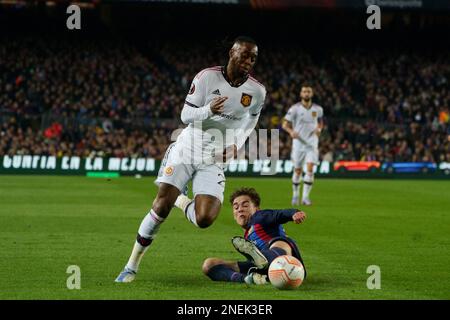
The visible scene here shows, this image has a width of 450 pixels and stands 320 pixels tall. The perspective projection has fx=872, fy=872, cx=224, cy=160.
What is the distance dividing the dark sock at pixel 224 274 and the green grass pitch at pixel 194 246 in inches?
3.9

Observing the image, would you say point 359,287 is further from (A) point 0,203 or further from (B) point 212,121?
(A) point 0,203

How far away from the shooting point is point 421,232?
14648 mm

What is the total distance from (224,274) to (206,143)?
1.48 m

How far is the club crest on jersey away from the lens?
946cm

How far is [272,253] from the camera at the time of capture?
8.73 m

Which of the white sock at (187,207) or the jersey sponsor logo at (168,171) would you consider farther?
the white sock at (187,207)

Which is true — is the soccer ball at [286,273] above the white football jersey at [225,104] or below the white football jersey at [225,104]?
below

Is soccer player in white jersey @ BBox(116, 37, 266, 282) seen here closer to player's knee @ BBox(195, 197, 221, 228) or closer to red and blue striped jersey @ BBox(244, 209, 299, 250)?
player's knee @ BBox(195, 197, 221, 228)

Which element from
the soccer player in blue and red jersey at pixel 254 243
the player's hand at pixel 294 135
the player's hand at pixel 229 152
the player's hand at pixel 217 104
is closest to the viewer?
the soccer player in blue and red jersey at pixel 254 243

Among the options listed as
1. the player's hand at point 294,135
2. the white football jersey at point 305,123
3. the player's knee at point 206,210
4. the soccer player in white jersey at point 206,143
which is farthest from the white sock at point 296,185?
the player's knee at point 206,210

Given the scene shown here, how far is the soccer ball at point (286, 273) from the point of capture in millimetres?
8359

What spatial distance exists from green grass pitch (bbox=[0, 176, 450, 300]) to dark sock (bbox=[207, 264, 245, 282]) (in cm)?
10

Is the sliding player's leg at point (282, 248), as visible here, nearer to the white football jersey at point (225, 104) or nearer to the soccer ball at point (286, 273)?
the soccer ball at point (286, 273)
